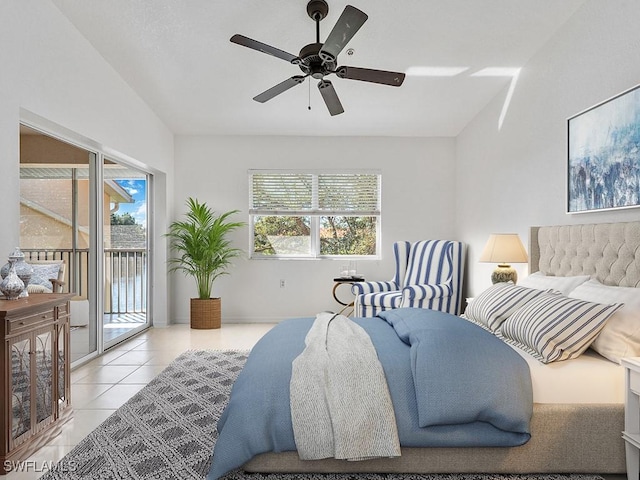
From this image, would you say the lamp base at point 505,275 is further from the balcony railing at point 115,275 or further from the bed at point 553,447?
the balcony railing at point 115,275

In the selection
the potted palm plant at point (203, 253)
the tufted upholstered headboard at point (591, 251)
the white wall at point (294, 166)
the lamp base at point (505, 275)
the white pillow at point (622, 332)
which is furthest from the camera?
the white wall at point (294, 166)

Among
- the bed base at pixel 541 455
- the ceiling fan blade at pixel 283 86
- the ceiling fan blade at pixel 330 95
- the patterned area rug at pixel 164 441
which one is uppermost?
the ceiling fan blade at pixel 283 86

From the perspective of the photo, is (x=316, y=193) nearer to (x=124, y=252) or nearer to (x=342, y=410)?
(x=124, y=252)

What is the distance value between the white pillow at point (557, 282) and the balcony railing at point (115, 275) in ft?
11.7

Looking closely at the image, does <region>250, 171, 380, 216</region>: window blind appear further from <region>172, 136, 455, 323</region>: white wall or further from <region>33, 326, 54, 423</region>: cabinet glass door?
<region>33, 326, 54, 423</region>: cabinet glass door

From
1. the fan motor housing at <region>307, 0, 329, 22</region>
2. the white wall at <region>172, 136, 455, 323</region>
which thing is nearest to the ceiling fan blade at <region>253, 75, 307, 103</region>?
the fan motor housing at <region>307, 0, 329, 22</region>

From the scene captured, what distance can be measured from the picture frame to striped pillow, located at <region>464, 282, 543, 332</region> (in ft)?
2.43

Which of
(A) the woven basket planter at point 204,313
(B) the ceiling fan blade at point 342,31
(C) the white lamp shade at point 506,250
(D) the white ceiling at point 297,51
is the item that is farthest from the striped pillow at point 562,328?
(A) the woven basket planter at point 204,313

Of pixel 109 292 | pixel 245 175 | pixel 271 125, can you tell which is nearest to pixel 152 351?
pixel 109 292

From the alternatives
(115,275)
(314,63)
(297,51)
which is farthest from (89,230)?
(314,63)

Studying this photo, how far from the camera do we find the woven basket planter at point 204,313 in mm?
5547

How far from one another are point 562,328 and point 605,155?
1.32m

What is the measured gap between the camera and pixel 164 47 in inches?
150

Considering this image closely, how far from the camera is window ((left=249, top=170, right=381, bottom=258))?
6125 mm
